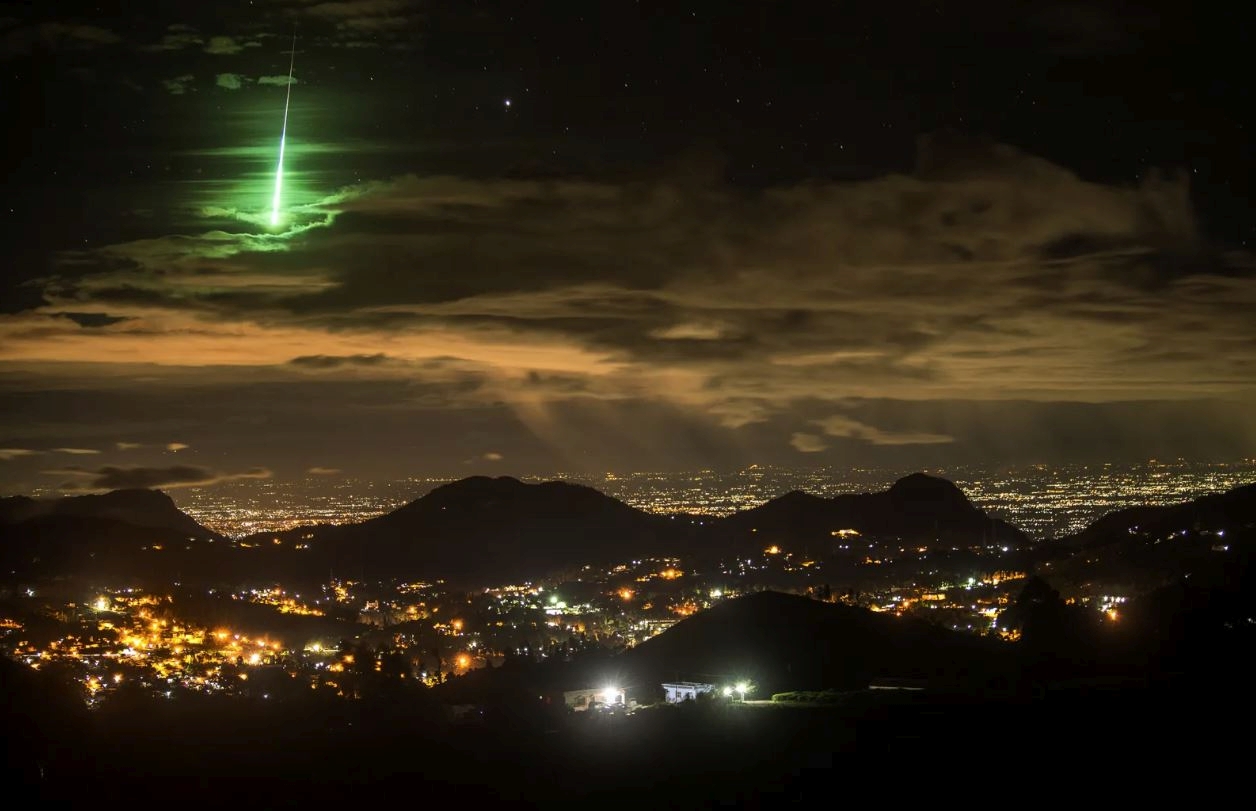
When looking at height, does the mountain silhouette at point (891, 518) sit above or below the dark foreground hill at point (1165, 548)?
above

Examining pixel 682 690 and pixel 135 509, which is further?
pixel 135 509

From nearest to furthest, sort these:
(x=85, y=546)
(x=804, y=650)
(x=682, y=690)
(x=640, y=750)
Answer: (x=640, y=750), (x=682, y=690), (x=804, y=650), (x=85, y=546)

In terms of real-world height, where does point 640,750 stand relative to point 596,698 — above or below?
above

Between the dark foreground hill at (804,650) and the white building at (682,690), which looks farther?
the dark foreground hill at (804,650)

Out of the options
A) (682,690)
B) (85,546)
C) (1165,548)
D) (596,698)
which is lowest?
(596,698)

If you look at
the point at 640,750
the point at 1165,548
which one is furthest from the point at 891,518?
the point at 640,750

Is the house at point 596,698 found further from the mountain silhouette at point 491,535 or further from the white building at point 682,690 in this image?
the mountain silhouette at point 491,535

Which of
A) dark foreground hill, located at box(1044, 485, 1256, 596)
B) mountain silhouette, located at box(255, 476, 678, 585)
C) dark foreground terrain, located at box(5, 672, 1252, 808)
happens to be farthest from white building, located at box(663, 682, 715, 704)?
mountain silhouette, located at box(255, 476, 678, 585)

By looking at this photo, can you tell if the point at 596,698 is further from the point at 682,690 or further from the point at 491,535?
the point at 491,535

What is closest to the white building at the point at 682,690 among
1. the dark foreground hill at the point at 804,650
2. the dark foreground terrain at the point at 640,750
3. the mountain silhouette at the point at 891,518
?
the dark foreground hill at the point at 804,650
